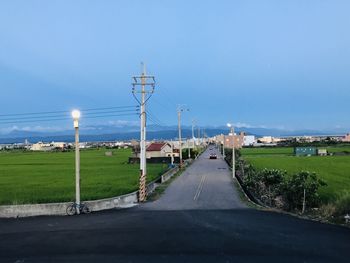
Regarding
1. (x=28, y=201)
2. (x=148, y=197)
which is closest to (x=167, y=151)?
(x=148, y=197)

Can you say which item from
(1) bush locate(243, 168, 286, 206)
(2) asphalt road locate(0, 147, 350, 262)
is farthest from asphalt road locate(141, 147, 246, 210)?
(2) asphalt road locate(0, 147, 350, 262)

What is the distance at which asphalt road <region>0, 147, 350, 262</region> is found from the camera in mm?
13023

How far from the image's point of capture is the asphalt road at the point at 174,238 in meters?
13.0

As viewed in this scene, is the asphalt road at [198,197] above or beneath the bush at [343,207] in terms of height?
beneath

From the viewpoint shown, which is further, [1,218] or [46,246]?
[1,218]

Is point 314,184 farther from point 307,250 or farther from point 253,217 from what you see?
point 307,250

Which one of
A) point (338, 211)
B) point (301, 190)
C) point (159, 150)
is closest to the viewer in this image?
point (338, 211)

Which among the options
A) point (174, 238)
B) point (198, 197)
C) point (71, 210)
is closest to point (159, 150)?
point (198, 197)

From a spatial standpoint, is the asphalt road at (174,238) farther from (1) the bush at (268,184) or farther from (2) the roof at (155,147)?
(2) the roof at (155,147)

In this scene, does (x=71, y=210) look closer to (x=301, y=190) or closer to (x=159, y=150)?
(x=301, y=190)

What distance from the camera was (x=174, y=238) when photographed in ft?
51.5

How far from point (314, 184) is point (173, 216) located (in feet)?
26.2

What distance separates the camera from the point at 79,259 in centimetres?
1269

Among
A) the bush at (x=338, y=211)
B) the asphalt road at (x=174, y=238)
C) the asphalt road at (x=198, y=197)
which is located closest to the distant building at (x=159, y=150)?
the asphalt road at (x=198, y=197)
